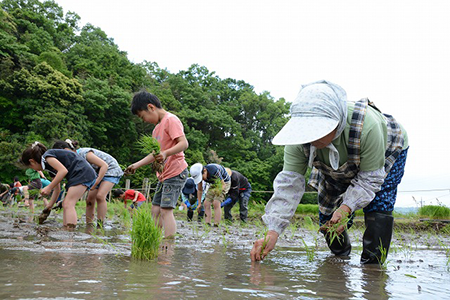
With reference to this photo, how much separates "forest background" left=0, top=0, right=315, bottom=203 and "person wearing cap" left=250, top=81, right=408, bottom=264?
728 inches

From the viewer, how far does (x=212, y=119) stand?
3684 centimetres

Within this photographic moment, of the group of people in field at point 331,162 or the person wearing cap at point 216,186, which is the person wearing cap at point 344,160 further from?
the person wearing cap at point 216,186

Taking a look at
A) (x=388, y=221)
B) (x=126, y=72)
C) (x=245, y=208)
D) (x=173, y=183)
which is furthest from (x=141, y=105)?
(x=126, y=72)

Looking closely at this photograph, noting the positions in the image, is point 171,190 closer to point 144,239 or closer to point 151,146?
point 151,146

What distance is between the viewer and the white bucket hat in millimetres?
2182

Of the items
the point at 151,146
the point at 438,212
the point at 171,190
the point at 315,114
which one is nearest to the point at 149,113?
the point at 151,146

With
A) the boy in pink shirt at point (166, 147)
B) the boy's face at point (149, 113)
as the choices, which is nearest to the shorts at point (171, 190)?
the boy in pink shirt at point (166, 147)

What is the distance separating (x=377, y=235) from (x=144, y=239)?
165 centimetres

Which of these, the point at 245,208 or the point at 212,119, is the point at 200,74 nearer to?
the point at 212,119

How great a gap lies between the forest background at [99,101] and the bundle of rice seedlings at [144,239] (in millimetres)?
18224

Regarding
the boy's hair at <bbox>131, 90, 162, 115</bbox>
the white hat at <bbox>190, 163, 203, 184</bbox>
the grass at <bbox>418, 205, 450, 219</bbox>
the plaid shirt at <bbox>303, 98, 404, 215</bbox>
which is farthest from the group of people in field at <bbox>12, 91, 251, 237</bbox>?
the grass at <bbox>418, 205, 450, 219</bbox>

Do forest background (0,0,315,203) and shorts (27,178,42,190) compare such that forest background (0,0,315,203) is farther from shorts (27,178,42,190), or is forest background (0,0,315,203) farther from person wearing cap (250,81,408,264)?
person wearing cap (250,81,408,264)

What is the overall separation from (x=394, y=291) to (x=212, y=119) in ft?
115

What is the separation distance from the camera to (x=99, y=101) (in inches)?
1209
